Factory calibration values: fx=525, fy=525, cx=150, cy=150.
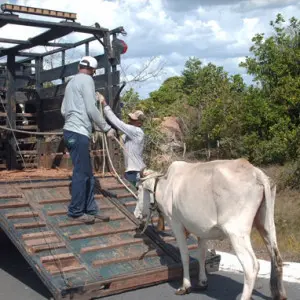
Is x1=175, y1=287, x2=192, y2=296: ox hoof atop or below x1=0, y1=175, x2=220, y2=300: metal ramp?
below

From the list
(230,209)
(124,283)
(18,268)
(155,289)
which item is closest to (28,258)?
(124,283)

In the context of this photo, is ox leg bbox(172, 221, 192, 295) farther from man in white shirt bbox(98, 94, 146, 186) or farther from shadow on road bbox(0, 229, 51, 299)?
man in white shirt bbox(98, 94, 146, 186)

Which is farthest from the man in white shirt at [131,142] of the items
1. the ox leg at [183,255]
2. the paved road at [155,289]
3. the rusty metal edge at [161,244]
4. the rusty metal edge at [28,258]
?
the rusty metal edge at [28,258]

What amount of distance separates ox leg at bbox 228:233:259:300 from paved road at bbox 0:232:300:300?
0.81 meters

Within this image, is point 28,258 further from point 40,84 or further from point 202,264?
point 40,84

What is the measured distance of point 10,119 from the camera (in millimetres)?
9461

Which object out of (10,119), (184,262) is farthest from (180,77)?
(184,262)

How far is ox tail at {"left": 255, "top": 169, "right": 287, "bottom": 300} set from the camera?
518 centimetres

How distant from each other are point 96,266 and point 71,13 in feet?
13.1

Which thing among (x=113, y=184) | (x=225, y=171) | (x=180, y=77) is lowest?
(x=113, y=184)

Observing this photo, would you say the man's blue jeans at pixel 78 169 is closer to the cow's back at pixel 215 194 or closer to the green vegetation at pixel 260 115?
Result: the cow's back at pixel 215 194

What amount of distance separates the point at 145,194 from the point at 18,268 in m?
2.17

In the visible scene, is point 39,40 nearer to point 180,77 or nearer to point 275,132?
point 275,132

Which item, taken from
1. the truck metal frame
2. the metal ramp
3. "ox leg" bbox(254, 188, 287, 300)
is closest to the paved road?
the metal ramp
